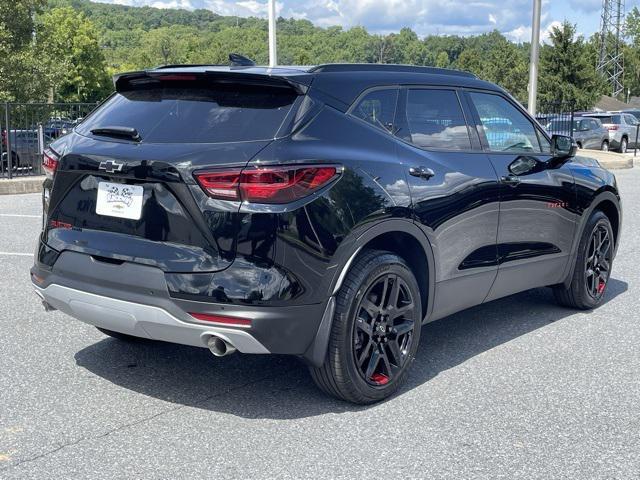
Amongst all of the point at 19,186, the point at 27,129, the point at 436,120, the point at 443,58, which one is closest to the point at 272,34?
the point at 27,129

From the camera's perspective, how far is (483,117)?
5.12m

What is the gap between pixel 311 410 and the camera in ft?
13.4

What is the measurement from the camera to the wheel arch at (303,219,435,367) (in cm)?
383

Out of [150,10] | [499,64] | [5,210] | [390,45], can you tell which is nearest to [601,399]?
[5,210]

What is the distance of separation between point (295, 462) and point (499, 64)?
8879cm

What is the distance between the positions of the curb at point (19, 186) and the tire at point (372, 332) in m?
12.4

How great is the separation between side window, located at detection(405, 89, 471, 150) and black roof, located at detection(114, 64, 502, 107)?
3.7 inches

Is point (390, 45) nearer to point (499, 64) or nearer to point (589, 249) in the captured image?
point (499, 64)

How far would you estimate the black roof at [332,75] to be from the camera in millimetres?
3979

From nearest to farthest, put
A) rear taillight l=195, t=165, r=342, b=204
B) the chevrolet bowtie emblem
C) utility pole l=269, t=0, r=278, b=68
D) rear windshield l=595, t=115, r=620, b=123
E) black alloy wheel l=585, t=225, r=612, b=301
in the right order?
rear taillight l=195, t=165, r=342, b=204, the chevrolet bowtie emblem, black alloy wheel l=585, t=225, r=612, b=301, utility pole l=269, t=0, r=278, b=68, rear windshield l=595, t=115, r=620, b=123

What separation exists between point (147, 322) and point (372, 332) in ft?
3.73

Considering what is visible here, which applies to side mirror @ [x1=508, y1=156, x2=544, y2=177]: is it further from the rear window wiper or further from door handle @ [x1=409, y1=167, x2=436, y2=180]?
the rear window wiper

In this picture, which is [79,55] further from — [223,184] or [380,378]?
[223,184]

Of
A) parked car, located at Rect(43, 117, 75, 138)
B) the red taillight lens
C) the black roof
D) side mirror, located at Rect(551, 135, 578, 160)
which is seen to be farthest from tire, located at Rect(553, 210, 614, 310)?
parked car, located at Rect(43, 117, 75, 138)
